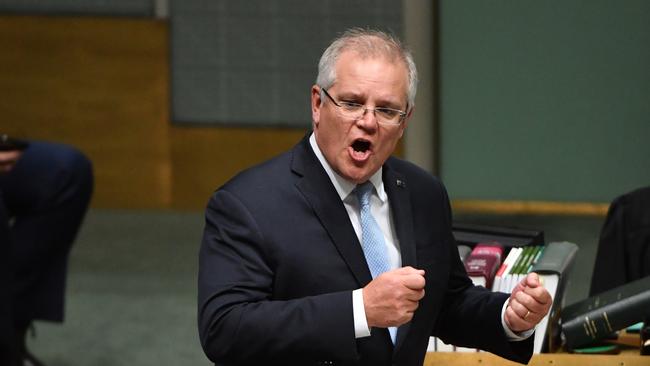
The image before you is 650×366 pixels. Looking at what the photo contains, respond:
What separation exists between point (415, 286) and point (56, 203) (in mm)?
3335

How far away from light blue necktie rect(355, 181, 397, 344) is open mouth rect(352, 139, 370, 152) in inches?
5.4

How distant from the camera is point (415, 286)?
90.4 inches

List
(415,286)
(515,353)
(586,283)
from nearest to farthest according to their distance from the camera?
(415,286) < (515,353) < (586,283)

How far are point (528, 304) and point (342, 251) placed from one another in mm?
362

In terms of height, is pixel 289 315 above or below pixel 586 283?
above

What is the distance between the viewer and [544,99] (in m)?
6.54

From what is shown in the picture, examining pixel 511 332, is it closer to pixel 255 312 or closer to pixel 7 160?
pixel 255 312

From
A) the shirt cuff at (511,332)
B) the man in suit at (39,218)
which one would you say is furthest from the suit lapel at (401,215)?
the man in suit at (39,218)

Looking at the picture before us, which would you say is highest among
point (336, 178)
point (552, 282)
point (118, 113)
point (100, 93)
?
point (336, 178)

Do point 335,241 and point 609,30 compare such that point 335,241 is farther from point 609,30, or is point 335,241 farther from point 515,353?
point 609,30

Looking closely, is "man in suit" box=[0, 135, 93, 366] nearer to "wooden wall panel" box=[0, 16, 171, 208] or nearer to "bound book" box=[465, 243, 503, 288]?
"wooden wall panel" box=[0, 16, 171, 208]

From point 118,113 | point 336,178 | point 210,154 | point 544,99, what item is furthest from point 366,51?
point 118,113

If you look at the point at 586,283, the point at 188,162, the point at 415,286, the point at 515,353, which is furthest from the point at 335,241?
the point at 188,162

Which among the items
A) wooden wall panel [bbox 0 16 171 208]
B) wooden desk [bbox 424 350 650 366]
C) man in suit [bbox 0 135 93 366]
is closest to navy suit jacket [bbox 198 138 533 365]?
wooden desk [bbox 424 350 650 366]
